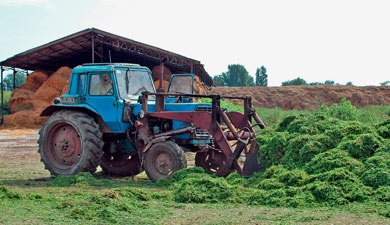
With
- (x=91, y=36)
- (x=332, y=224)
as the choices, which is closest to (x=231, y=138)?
(x=332, y=224)

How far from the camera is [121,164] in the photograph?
12.4m

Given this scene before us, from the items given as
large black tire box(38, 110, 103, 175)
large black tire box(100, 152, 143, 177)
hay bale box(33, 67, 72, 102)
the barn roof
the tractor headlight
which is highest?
the barn roof

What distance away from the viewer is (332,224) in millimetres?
6387

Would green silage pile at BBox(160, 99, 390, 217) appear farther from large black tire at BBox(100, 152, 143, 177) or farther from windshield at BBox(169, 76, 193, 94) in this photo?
windshield at BBox(169, 76, 193, 94)

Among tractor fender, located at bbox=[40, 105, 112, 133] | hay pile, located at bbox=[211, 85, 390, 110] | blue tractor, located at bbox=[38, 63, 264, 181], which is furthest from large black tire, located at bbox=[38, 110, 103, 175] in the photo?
hay pile, located at bbox=[211, 85, 390, 110]

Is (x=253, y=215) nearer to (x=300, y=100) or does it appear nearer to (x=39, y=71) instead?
(x=39, y=71)

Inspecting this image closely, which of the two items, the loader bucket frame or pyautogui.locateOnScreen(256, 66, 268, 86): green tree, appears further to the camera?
pyautogui.locateOnScreen(256, 66, 268, 86): green tree

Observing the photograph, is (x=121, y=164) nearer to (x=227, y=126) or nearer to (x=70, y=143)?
(x=70, y=143)

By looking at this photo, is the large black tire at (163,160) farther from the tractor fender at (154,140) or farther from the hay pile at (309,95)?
the hay pile at (309,95)

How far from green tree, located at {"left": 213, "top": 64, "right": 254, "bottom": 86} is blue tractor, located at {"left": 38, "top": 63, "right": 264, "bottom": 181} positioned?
254 feet

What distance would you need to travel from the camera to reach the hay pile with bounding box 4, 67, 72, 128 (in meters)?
27.9

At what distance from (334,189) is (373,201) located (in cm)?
58

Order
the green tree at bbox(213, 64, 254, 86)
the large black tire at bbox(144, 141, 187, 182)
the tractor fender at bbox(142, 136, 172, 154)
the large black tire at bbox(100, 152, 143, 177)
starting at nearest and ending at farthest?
the large black tire at bbox(144, 141, 187, 182) → the tractor fender at bbox(142, 136, 172, 154) → the large black tire at bbox(100, 152, 143, 177) → the green tree at bbox(213, 64, 254, 86)

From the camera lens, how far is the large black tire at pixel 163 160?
10.4m
